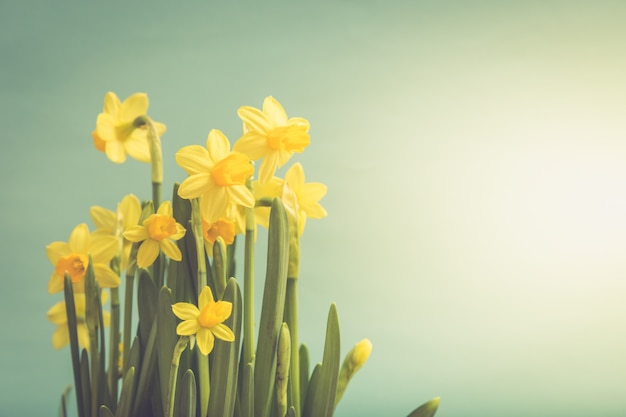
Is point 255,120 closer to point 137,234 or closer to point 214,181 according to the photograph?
point 214,181

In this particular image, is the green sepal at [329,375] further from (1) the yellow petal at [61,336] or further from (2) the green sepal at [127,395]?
(1) the yellow petal at [61,336]

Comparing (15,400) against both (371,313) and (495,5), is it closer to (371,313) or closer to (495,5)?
(371,313)

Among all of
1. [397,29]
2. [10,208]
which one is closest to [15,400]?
[10,208]

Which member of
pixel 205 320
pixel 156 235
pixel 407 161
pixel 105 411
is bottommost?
pixel 105 411

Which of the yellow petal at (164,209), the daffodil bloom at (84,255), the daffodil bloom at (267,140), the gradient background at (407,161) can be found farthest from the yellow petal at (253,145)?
the gradient background at (407,161)

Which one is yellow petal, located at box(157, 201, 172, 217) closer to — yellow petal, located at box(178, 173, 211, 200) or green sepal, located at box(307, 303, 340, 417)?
yellow petal, located at box(178, 173, 211, 200)

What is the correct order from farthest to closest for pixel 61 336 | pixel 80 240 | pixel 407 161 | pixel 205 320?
pixel 407 161 → pixel 61 336 → pixel 80 240 → pixel 205 320

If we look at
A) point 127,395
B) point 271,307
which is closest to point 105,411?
point 127,395
